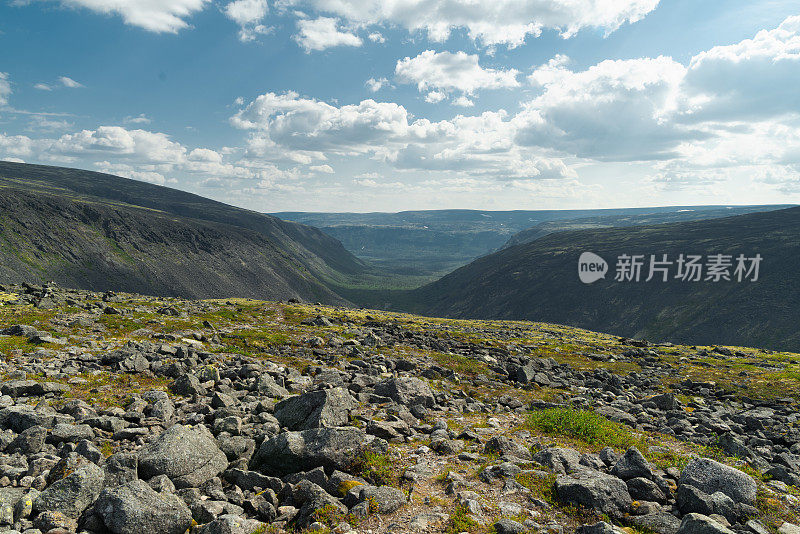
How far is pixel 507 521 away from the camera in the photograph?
10.0 metres

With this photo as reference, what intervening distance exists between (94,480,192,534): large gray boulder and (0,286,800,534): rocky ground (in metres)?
0.04

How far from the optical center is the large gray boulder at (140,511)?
29.5 ft

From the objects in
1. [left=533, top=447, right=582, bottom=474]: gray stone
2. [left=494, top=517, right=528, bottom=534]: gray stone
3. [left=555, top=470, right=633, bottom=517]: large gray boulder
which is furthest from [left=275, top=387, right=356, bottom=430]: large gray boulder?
[left=555, top=470, right=633, bottom=517]: large gray boulder

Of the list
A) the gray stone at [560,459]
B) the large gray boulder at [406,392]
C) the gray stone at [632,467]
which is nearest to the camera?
the gray stone at [632,467]

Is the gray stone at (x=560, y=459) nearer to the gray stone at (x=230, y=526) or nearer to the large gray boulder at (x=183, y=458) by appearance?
the gray stone at (x=230, y=526)

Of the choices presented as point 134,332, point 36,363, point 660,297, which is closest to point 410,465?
point 36,363

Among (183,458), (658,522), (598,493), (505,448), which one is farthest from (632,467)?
(183,458)

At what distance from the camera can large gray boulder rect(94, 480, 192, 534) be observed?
8977 millimetres

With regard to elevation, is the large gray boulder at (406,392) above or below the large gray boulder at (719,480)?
below

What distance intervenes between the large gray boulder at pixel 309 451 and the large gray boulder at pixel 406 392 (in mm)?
7276

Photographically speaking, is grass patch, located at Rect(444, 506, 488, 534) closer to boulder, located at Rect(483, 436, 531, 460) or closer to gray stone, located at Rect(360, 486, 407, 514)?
gray stone, located at Rect(360, 486, 407, 514)

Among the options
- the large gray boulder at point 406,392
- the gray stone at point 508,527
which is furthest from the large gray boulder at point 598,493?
the large gray boulder at point 406,392

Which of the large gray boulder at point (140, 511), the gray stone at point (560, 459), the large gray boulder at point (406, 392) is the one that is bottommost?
the large gray boulder at point (406, 392)

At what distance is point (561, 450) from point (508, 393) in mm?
14048
